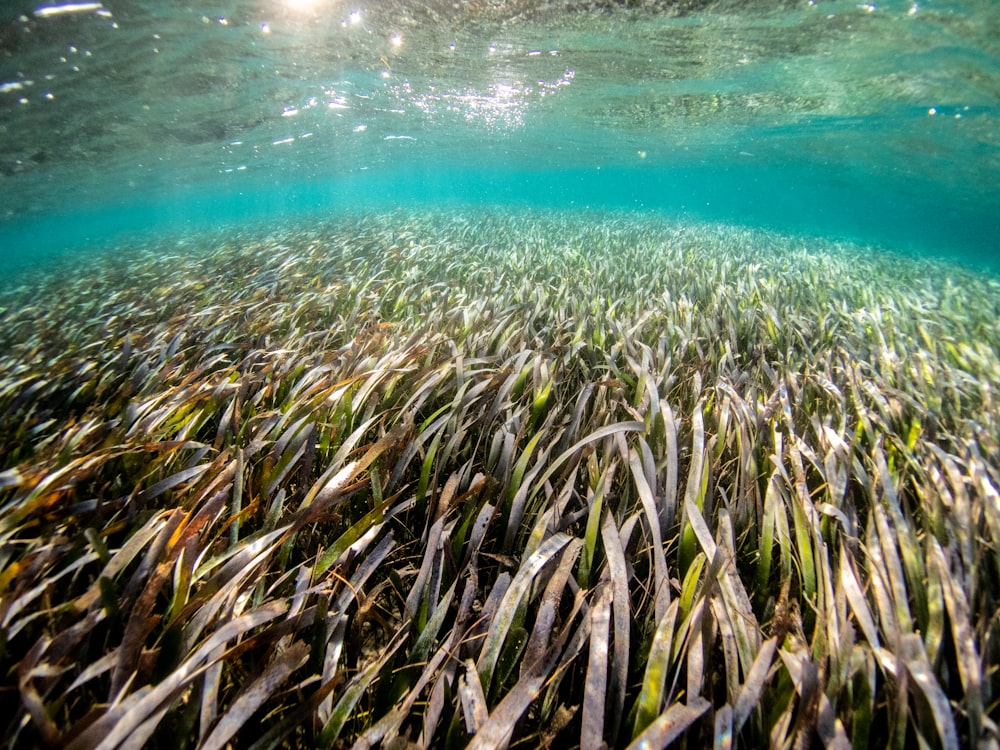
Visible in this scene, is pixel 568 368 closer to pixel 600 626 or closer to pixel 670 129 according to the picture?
pixel 600 626

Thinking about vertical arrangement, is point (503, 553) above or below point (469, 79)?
below

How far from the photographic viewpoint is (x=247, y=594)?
1.38 meters

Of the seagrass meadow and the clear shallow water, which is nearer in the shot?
the seagrass meadow

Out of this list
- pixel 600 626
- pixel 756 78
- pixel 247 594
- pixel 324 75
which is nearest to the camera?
pixel 600 626

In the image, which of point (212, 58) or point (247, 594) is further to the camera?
point (212, 58)

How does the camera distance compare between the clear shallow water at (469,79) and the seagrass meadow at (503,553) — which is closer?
the seagrass meadow at (503,553)

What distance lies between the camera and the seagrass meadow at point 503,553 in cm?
111

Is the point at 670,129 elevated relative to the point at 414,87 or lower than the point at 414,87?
lower

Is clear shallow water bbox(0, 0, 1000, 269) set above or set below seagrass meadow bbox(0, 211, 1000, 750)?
above

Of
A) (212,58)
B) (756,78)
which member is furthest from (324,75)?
(756,78)

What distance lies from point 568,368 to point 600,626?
8.37ft

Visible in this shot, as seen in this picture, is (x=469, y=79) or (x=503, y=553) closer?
(x=503, y=553)

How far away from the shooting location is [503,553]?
1.77 meters

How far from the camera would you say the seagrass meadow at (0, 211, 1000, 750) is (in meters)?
1.11
